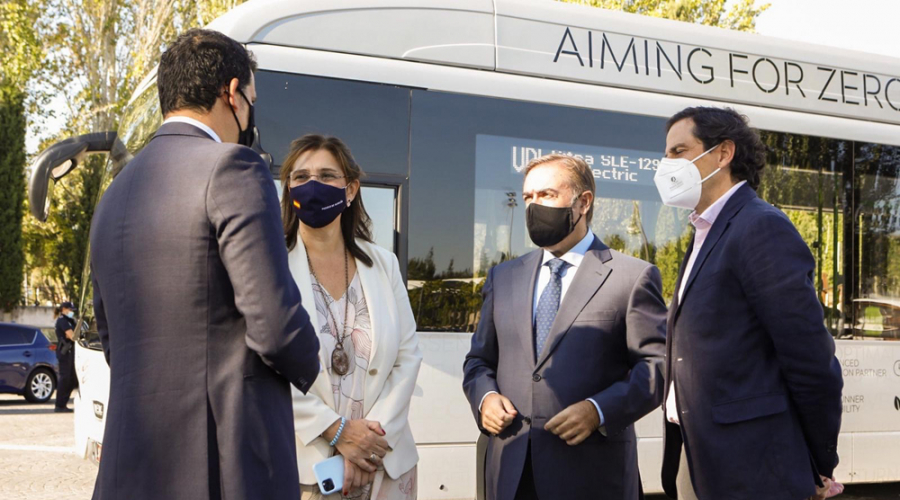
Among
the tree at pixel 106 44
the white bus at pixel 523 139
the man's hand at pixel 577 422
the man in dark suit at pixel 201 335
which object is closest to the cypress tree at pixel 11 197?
the tree at pixel 106 44

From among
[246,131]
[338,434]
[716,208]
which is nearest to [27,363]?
[338,434]

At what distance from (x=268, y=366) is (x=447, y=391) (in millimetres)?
3488

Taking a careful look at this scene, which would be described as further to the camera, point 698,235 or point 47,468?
point 47,468

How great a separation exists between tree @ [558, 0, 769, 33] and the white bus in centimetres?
1486

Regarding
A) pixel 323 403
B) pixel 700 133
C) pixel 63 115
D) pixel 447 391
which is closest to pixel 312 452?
pixel 323 403

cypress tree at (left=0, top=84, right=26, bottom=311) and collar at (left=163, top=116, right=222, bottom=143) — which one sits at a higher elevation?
cypress tree at (left=0, top=84, right=26, bottom=311)

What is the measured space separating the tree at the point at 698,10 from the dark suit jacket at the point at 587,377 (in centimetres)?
1896

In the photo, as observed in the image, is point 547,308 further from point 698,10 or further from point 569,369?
point 698,10

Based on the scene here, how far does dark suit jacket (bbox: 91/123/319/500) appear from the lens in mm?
2180

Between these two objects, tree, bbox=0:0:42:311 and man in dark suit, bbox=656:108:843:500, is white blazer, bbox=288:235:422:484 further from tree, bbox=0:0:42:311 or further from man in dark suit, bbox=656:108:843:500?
tree, bbox=0:0:42:311

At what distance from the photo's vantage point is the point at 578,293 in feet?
11.2

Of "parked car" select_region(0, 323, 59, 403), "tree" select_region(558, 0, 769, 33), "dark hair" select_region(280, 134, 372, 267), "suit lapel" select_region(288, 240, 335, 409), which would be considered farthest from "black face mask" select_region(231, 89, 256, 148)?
"tree" select_region(558, 0, 769, 33)

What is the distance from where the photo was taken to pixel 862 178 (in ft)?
23.4

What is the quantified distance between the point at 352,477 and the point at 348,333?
54 cm
